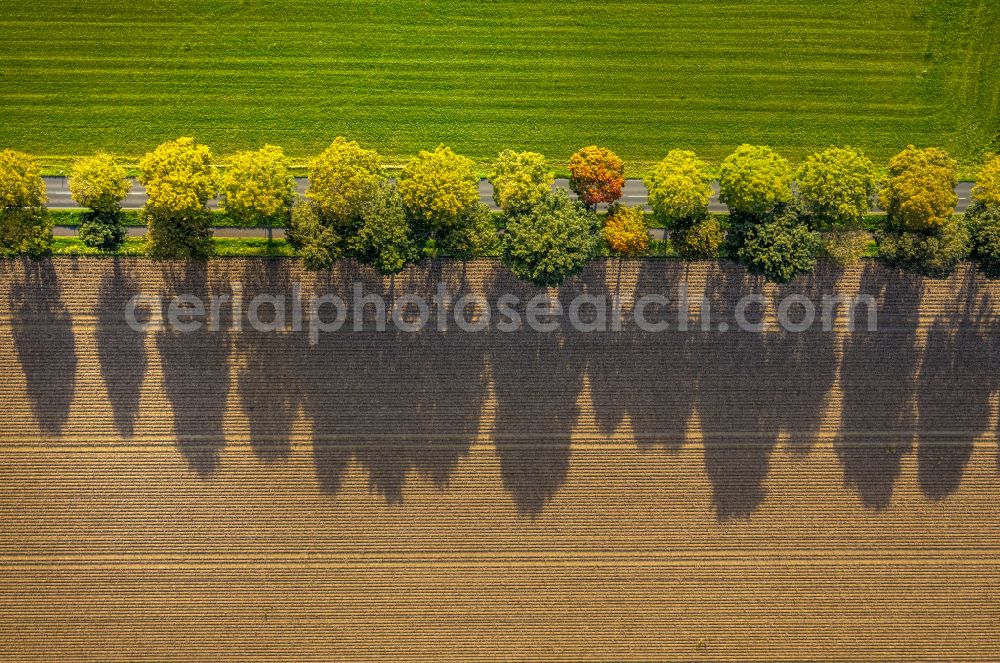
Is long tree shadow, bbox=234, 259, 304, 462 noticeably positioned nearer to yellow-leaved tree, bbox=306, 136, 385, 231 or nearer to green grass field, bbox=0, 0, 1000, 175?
yellow-leaved tree, bbox=306, 136, 385, 231

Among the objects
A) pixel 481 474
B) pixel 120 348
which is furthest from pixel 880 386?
pixel 120 348

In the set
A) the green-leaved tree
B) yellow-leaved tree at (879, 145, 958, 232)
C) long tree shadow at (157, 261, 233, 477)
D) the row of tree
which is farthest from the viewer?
long tree shadow at (157, 261, 233, 477)

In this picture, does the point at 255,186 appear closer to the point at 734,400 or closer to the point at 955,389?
the point at 734,400

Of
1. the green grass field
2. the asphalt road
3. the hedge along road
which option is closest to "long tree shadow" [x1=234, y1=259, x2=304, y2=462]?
the hedge along road

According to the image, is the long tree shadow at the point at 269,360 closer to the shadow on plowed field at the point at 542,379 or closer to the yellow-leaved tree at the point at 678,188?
the shadow on plowed field at the point at 542,379

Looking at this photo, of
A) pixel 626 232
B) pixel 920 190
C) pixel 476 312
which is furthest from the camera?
pixel 476 312

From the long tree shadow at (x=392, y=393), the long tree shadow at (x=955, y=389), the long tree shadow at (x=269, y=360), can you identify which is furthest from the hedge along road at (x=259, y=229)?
the long tree shadow at (x=955, y=389)

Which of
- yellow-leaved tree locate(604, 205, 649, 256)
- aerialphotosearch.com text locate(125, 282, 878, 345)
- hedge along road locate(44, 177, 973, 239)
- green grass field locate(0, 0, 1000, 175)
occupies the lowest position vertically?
aerialphotosearch.com text locate(125, 282, 878, 345)
